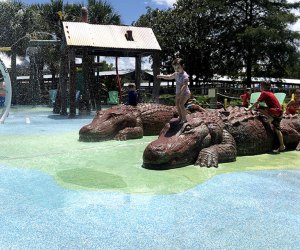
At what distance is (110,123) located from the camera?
9500 millimetres

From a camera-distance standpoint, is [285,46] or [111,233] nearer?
[111,233]

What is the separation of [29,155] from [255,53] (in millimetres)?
27247

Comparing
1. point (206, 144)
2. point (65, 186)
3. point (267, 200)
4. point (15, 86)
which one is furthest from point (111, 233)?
point (15, 86)

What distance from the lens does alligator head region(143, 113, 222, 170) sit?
6.14 m

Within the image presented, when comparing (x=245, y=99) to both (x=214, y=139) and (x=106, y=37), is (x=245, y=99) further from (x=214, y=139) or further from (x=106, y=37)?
(x=214, y=139)

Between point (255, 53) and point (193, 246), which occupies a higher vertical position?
point (255, 53)

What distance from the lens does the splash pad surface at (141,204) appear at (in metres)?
3.53

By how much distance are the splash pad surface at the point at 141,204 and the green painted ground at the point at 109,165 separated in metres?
0.02

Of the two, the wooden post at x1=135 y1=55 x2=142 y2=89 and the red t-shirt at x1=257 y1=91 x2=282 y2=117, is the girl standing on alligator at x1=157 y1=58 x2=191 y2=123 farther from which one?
the wooden post at x1=135 y1=55 x2=142 y2=89

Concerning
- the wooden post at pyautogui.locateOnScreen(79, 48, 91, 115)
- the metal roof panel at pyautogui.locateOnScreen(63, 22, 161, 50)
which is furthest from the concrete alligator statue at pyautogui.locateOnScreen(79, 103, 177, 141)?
the wooden post at pyautogui.locateOnScreen(79, 48, 91, 115)

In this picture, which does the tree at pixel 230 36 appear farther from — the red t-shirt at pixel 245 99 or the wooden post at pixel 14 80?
the red t-shirt at pixel 245 99

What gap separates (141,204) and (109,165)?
2176 millimetres

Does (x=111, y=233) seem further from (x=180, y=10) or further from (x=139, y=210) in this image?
(x=180, y=10)

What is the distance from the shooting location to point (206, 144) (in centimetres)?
692
